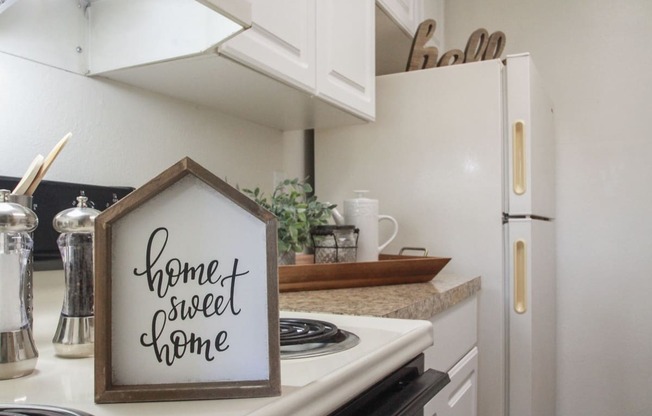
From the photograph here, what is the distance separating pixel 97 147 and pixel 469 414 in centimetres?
113

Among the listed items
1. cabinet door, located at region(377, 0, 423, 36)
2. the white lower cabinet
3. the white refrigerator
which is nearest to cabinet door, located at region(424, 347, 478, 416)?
the white lower cabinet

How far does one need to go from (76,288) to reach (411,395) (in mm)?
392

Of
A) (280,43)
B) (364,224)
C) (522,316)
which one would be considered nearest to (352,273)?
(364,224)

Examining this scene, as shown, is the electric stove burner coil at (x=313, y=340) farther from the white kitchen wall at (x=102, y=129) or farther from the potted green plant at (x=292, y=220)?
the white kitchen wall at (x=102, y=129)

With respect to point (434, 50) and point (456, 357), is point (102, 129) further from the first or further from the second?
point (434, 50)

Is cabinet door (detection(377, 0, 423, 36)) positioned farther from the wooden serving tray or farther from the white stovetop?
the white stovetop

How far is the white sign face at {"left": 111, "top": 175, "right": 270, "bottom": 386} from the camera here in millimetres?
383

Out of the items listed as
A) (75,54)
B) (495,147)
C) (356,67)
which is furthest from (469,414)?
(75,54)

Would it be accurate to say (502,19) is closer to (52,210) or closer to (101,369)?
(52,210)

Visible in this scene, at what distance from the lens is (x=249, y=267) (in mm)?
399

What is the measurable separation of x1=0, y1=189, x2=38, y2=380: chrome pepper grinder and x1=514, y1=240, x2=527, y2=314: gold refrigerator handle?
54.2 inches

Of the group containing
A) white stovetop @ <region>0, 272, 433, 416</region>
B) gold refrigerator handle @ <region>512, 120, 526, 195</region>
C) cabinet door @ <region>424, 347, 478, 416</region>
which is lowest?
cabinet door @ <region>424, 347, 478, 416</region>

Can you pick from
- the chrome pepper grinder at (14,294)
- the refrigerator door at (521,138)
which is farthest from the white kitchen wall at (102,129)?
the refrigerator door at (521,138)

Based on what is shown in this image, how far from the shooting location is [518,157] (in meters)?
1.58
